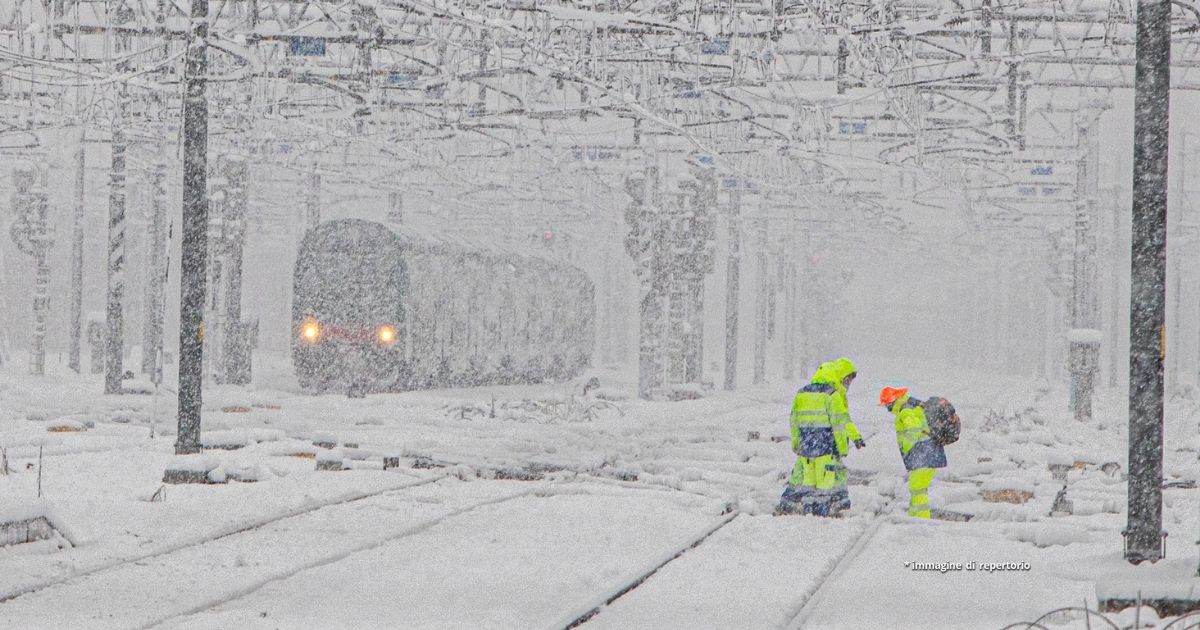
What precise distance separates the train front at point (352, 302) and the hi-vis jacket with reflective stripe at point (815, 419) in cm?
1621

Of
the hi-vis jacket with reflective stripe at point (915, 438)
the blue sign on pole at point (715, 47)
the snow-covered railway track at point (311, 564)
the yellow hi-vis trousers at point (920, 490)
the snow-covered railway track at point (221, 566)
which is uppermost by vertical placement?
the blue sign on pole at point (715, 47)

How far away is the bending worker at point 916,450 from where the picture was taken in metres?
12.6

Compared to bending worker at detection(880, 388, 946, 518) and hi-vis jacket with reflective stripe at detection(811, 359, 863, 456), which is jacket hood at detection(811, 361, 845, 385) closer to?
hi-vis jacket with reflective stripe at detection(811, 359, 863, 456)

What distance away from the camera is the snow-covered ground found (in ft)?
26.8

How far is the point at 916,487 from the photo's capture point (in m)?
12.7

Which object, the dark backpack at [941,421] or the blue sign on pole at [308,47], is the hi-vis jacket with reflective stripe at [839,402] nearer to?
the dark backpack at [941,421]

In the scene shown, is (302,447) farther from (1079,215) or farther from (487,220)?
(487,220)

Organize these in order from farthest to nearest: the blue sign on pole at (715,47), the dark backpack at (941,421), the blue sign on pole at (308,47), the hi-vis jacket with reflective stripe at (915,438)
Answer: the blue sign on pole at (715,47), the blue sign on pole at (308,47), the dark backpack at (941,421), the hi-vis jacket with reflective stripe at (915,438)

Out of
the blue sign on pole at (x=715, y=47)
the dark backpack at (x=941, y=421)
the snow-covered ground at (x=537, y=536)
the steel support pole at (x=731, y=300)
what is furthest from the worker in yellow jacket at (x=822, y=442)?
the steel support pole at (x=731, y=300)

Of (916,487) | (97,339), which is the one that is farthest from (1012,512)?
(97,339)

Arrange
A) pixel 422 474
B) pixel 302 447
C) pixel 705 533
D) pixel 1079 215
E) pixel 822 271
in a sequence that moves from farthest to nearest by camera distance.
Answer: pixel 822 271 → pixel 1079 215 → pixel 302 447 → pixel 422 474 → pixel 705 533

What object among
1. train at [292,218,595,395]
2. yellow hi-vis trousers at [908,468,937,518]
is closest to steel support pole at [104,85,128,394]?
train at [292,218,595,395]

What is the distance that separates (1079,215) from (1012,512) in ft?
51.2

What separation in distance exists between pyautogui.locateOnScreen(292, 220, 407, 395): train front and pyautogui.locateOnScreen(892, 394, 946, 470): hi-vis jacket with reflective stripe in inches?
633
